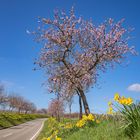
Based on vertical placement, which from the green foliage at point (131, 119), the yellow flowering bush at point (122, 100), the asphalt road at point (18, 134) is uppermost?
the asphalt road at point (18, 134)

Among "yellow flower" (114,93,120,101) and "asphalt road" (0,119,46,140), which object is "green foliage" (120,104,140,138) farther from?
"asphalt road" (0,119,46,140)

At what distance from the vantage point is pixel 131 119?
704 cm

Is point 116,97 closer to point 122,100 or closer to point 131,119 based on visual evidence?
point 122,100

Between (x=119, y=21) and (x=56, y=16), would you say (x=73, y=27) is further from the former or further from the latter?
(x=119, y=21)

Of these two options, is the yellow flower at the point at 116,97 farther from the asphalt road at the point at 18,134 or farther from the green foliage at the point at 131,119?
the asphalt road at the point at 18,134

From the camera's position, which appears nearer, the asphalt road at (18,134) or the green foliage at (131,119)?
the green foliage at (131,119)

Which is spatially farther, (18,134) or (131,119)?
(18,134)

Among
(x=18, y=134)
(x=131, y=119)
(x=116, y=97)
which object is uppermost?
(x=18, y=134)

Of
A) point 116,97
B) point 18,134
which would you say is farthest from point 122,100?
point 18,134

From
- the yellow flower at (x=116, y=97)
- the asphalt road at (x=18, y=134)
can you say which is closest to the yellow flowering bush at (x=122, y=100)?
the yellow flower at (x=116, y=97)

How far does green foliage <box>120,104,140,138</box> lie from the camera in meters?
6.87

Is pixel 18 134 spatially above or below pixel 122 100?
above

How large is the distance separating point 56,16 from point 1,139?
36.1ft

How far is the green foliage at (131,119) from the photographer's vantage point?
22.5ft
